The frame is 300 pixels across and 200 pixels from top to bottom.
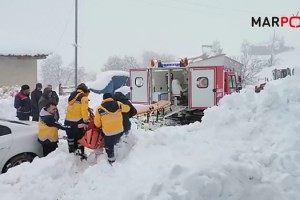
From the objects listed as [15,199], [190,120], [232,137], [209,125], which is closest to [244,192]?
[232,137]

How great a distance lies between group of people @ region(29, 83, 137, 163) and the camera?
6840mm

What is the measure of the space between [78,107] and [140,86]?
23.5ft

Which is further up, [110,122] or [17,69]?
[17,69]

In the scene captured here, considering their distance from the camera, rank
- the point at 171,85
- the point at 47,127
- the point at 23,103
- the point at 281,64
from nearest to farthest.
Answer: the point at 47,127 → the point at 23,103 → the point at 171,85 → the point at 281,64

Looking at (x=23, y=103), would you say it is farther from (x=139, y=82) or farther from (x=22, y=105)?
(x=139, y=82)

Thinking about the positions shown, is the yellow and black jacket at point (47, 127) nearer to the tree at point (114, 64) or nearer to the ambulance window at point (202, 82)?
the ambulance window at point (202, 82)

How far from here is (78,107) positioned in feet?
24.7

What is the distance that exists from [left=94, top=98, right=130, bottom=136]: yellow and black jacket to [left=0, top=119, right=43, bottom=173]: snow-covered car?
1634 mm

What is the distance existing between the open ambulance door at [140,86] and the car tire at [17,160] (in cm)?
711

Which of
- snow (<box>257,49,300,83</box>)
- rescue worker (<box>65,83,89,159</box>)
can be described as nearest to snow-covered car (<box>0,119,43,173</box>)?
rescue worker (<box>65,83,89,159</box>)

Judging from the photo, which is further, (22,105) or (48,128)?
(22,105)

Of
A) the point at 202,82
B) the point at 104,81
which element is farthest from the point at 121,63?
the point at 202,82

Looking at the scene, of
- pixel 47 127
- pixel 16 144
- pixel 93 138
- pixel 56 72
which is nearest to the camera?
pixel 93 138

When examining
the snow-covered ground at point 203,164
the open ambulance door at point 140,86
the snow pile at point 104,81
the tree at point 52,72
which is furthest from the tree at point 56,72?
the snow-covered ground at point 203,164
